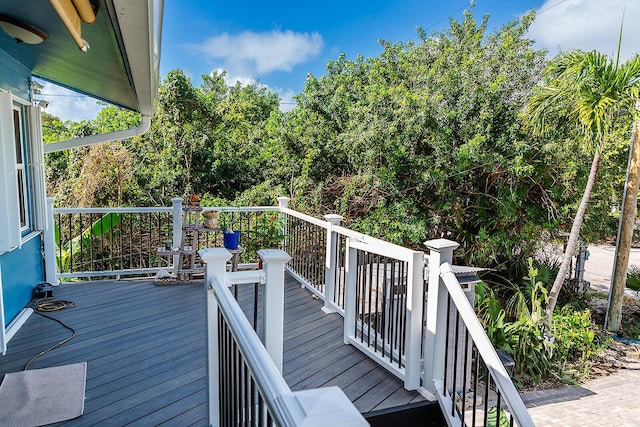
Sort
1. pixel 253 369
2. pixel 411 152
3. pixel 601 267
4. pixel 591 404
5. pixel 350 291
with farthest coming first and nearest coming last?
pixel 601 267 → pixel 411 152 → pixel 591 404 → pixel 350 291 → pixel 253 369

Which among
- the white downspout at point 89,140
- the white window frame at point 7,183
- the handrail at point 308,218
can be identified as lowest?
the handrail at point 308,218

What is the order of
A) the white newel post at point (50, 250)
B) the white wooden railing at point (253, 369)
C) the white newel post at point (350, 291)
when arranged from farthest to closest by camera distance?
the white newel post at point (50, 250), the white newel post at point (350, 291), the white wooden railing at point (253, 369)

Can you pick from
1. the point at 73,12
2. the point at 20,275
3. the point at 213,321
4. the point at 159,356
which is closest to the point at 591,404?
the point at 159,356

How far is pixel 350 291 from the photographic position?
3438mm

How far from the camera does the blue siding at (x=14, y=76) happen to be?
3385 mm

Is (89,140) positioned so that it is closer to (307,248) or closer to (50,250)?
(50,250)

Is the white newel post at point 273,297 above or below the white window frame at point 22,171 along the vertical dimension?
below

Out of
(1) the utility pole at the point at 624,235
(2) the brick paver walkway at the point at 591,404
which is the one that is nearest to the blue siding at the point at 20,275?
(2) the brick paver walkway at the point at 591,404

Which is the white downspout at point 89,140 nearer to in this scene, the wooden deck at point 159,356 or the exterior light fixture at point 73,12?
the wooden deck at point 159,356

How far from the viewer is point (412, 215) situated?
8.13 metres

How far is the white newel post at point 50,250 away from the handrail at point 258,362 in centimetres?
410

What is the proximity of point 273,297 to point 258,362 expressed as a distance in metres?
0.81

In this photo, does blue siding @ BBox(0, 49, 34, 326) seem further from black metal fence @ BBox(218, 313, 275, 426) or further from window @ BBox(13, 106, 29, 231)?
black metal fence @ BBox(218, 313, 275, 426)

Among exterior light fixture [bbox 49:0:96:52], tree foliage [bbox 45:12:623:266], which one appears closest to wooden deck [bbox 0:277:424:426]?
exterior light fixture [bbox 49:0:96:52]
